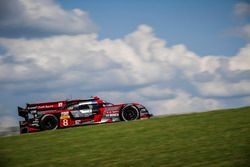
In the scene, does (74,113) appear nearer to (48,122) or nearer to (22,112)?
(48,122)

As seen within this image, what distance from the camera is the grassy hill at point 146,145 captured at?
871 cm

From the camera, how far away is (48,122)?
59.9 ft

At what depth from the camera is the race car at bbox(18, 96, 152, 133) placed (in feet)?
59.9

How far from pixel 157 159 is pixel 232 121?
5.70 metres

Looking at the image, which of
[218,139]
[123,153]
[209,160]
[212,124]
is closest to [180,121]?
[212,124]

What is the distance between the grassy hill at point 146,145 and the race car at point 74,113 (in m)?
3.45

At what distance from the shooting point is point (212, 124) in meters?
13.3

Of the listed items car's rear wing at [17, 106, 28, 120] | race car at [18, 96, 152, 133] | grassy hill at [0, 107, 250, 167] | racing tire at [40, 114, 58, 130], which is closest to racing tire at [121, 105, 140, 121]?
race car at [18, 96, 152, 133]

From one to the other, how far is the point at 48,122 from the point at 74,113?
1.29 m

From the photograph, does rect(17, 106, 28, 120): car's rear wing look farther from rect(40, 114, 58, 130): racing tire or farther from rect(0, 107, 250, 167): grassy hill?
rect(0, 107, 250, 167): grassy hill

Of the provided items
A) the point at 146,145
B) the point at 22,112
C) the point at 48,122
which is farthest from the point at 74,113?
the point at 146,145

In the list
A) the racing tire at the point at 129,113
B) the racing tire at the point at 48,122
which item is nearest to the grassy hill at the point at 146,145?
the racing tire at the point at 48,122

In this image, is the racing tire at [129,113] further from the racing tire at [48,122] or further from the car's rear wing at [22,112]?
the car's rear wing at [22,112]

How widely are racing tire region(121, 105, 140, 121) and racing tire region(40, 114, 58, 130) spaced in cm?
320
